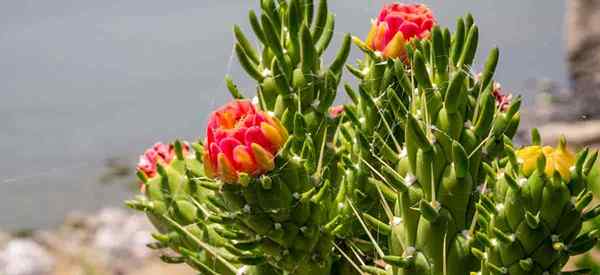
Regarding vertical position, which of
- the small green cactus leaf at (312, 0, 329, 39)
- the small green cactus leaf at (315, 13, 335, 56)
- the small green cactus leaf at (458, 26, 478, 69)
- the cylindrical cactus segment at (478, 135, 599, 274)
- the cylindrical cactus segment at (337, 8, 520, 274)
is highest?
the small green cactus leaf at (312, 0, 329, 39)

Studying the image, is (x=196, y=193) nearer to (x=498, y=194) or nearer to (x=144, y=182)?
(x=144, y=182)

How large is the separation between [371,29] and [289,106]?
0.13 m

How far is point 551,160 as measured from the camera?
1.98ft

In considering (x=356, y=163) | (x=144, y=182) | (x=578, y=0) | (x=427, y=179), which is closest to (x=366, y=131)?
(x=356, y=163)

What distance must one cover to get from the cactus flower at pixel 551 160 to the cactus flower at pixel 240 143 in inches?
7.1

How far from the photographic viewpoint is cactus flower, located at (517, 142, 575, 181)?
23.7 inches

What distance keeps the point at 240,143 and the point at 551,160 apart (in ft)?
0.72

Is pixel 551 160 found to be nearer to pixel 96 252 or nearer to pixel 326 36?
pixel 326 36

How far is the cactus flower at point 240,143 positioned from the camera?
2.19 feet

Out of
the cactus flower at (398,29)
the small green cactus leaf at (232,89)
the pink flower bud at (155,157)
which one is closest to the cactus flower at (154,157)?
the pink flower bud at (155,157)

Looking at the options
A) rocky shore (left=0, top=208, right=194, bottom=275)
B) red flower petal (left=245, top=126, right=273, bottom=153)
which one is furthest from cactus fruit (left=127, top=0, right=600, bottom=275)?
rocky shore (left=0, top=208, right=194, bottom=275)

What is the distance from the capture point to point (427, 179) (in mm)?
681

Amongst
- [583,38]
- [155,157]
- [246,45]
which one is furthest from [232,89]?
[583,38]

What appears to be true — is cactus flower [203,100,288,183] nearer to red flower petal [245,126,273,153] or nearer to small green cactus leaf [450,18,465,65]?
red flower petal [245,126,273,153]
